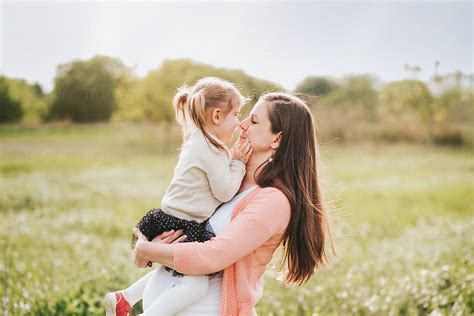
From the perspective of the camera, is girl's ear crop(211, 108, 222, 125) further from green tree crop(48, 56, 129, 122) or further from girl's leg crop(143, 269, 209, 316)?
green tree crop(48, 56, 129, 122)

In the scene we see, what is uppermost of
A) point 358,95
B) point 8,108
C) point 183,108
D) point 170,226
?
point 183,108

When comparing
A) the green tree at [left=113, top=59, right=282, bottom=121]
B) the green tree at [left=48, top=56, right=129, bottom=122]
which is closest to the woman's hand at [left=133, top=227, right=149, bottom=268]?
the green tree at [left=113, top=59, right=282, bottom=121]

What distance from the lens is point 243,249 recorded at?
2.87 metres

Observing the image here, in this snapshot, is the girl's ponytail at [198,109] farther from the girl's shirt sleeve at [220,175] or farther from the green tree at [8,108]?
the green tree at [8,108]

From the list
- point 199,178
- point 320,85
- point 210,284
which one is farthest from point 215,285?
point 320,85

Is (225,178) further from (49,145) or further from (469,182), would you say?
(49,145)

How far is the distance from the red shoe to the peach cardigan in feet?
1.86

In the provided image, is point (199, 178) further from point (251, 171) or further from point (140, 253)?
point (140, 253)

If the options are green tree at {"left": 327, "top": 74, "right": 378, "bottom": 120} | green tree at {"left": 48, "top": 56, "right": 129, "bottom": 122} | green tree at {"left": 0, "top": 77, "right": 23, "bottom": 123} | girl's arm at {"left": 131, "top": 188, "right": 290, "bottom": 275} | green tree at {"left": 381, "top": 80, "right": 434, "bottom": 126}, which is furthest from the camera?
green tree at {"left": 327, "top": 74, "right": 378, "bottom": 120}

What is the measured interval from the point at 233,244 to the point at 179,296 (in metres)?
0.37

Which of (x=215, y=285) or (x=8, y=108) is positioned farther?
(x=8, y=108)

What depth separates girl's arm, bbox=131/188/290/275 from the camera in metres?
2.83

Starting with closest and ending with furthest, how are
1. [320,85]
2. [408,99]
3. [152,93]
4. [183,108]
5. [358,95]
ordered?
1. [183,108]
2. [320,85]
3. [152,93]
4. [408,99]
5. [358,95]

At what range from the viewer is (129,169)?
1861 centimetres
